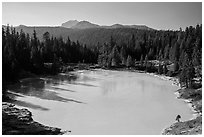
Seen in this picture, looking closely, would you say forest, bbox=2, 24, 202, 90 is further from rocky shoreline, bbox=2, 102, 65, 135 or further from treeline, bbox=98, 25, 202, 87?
rocky shoreline, bbox=2, 102, 65, 135

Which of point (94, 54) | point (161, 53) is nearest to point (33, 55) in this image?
point (94, 54)

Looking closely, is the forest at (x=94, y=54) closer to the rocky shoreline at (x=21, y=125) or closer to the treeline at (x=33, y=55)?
the treeline at (x=33, y=55)

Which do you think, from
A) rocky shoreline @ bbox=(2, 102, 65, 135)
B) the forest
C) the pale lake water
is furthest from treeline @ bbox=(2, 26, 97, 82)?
rocky shoreline @ bbox=(2, 102, 65, 135)

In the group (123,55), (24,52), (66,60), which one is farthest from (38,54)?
(123,55)

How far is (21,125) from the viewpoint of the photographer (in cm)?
1769

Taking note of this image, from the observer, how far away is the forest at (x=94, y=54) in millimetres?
42875

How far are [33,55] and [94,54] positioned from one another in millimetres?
31242

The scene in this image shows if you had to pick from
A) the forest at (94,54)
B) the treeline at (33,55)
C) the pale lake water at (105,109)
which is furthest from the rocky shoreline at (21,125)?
the treeline at (33,55)

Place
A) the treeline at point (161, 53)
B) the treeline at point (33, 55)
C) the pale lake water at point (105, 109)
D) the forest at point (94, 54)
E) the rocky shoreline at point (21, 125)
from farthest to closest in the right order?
the treeline at point (161, 53) < the forest at point (94, 54) < the treeline at point (33, 55) < the pale lake water at point (105, 109) < the rocky shoreline at point (21, 125)

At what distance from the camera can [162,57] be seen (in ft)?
263

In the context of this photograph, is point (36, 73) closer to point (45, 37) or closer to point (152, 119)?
point (45, 37)

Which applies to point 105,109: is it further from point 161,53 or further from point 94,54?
point 161,53

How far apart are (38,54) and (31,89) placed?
24161mm

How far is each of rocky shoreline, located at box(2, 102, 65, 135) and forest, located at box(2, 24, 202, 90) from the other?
1775 centimetres
